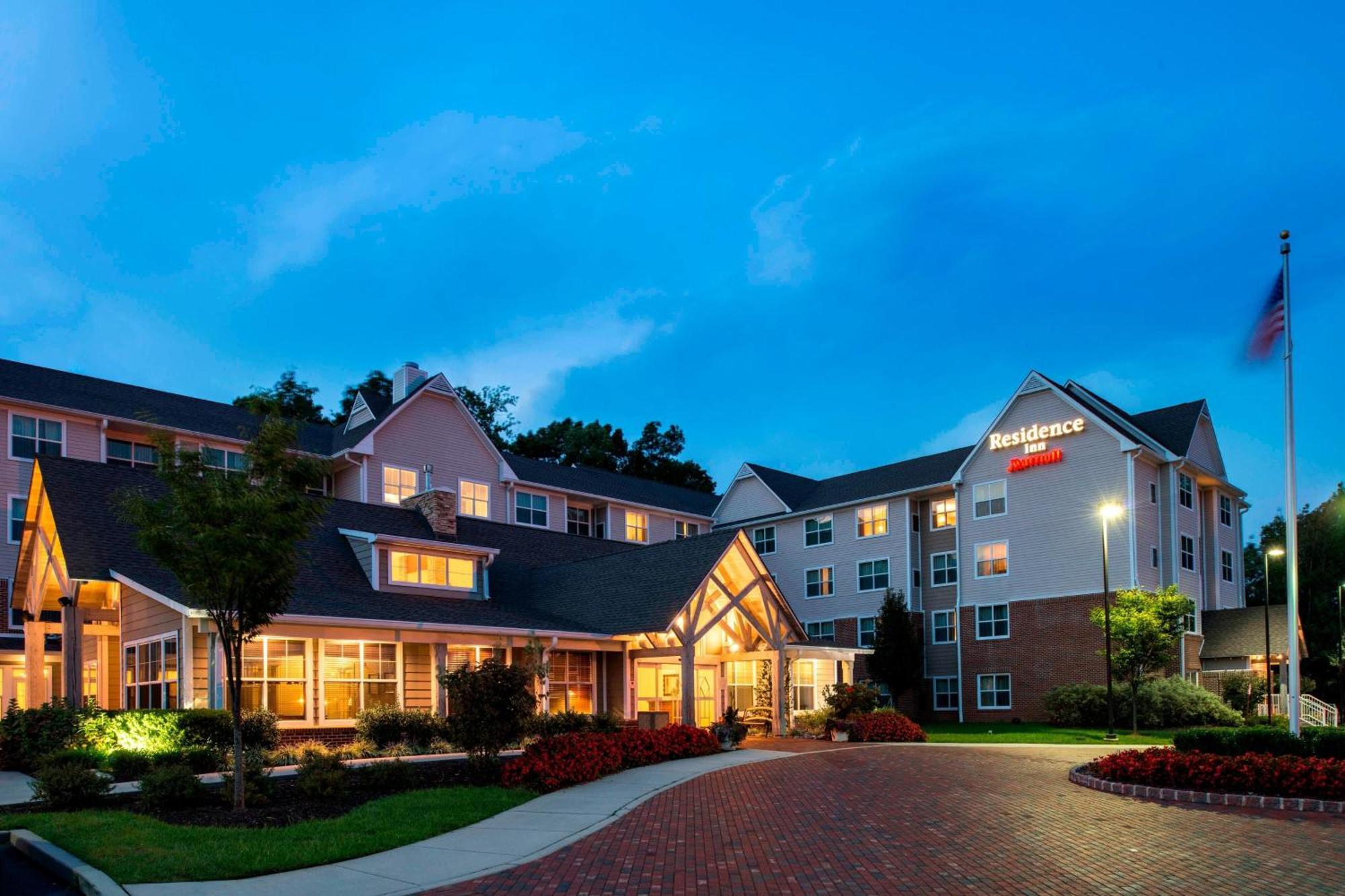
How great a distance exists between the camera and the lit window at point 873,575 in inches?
Answer: 1822

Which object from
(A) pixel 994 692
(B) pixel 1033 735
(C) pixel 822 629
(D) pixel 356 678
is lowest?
(A) pixel 994 692

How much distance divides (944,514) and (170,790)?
36025mm

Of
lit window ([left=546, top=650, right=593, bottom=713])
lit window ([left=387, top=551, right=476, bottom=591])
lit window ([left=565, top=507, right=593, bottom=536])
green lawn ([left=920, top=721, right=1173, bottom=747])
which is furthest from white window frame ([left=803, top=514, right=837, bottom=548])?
lit window ([left=387, top=551, right=476, bottom=591])

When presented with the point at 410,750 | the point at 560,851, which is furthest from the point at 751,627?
the point at 560,851

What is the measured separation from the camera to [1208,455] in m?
44.5

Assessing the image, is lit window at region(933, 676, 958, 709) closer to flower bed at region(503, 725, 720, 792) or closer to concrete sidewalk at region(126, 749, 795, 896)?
flower bed at region(503, 725, 720, 792)

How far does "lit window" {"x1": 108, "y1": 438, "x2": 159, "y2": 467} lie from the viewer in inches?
1394

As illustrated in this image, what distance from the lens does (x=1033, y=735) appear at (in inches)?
1230

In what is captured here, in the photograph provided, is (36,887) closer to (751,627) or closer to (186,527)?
(186,527)

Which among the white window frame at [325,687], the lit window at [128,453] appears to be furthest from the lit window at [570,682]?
the lit window at [128,453]

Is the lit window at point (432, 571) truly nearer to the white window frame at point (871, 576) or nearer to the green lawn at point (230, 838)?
the green lawn at point (230, 838)

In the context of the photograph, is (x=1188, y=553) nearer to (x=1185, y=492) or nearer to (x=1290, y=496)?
(x=1185, y=492)

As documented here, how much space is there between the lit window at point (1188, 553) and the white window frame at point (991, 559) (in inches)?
257

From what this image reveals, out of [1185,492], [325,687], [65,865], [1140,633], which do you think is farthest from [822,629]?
[65,865]
